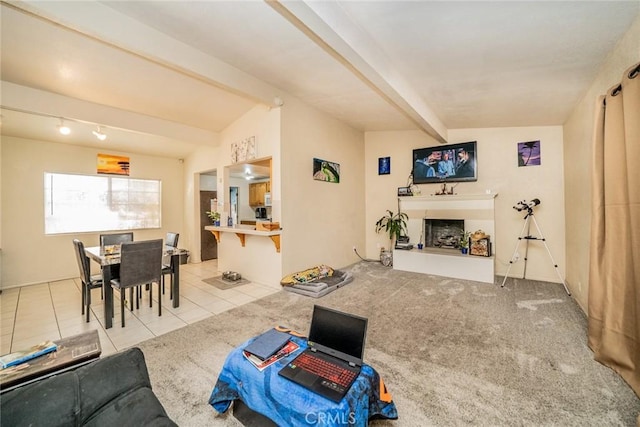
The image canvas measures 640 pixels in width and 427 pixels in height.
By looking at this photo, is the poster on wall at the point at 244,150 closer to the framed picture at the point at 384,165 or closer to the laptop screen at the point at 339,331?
the framed picture at the point at 384,165

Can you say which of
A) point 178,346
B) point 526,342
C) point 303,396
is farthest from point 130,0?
point 526,342

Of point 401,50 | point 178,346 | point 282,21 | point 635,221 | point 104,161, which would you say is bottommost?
point 178,346

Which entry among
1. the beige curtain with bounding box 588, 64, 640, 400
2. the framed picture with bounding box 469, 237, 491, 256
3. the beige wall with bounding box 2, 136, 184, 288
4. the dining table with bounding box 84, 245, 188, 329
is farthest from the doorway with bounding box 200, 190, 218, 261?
the beige curtain with bounding box 588, 64, 640, 400

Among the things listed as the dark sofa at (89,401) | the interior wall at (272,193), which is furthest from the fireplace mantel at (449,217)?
the dark sofa at (89,401)

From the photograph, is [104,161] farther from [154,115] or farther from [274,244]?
[274,244]

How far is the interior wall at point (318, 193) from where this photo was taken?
4113mm

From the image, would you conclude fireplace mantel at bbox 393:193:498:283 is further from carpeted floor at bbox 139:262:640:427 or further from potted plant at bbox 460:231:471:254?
carpeted floor at bbox 139:262:640:427

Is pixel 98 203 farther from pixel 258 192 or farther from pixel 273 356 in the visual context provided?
pixel 273 356

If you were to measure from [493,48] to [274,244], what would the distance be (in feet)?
11.6

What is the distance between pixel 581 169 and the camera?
3.17 metres

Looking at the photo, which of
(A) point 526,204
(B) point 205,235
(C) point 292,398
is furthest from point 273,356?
(B) point 205,235

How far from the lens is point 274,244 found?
4090 mm

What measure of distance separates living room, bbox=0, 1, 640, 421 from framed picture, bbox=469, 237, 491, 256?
0.47 metres

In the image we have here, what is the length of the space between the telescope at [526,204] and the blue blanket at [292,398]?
4165 millimetres
